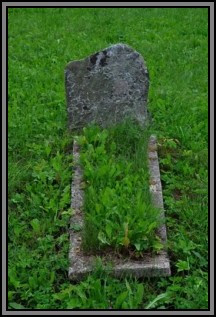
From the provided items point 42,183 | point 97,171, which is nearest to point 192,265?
point 97,171

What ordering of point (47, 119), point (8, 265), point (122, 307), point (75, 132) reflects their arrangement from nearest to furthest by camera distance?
point (122, 307), point (8, 265), point (75, 132), point (47, 119)

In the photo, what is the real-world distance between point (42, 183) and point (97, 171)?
0.54m

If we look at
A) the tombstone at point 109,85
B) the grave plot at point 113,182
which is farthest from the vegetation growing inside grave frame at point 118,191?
the tombstone at point 109,85

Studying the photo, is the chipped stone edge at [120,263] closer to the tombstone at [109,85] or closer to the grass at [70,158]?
the grass at [70,158]

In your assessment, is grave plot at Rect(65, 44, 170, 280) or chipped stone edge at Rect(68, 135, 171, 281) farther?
grave plot at Rect(65, 44, 170, 280)

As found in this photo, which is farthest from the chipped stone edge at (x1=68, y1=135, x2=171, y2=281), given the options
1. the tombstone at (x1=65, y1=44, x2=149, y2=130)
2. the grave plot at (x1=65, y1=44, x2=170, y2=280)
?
the tombstone at (x1=65, y1=44, x2=149, y2=130)

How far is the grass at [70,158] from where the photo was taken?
148 inches

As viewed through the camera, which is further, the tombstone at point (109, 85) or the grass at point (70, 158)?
the tombstone at point (109, 85)

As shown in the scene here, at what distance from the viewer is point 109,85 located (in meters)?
5.71

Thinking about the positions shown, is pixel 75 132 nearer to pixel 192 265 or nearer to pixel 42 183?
pixel 42 183

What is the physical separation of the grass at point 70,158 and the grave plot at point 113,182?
114 mm

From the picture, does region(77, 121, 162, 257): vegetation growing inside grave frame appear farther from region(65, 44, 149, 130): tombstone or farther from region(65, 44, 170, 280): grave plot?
region(65, 44, 149, 130): tombstone

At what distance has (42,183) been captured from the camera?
16.4ft

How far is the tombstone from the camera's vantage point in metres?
5.68
